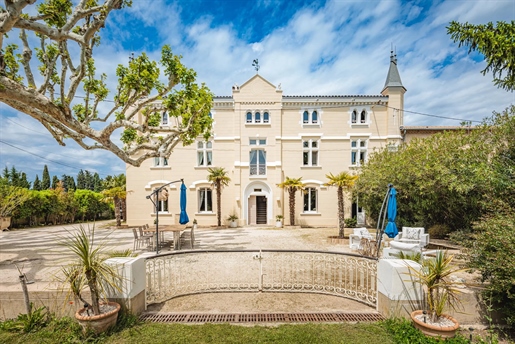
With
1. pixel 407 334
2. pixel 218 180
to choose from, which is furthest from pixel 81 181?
pixel 407 334

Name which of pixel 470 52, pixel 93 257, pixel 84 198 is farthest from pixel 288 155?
→ pixel 84 198

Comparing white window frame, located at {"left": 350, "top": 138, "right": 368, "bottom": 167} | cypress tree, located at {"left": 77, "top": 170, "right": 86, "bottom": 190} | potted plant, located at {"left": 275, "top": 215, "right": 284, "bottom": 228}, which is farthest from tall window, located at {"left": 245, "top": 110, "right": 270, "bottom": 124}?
cypress tree, located at {"left": 77, "top": 170, "right": 86, "bottom": 190}

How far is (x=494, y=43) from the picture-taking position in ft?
20.1

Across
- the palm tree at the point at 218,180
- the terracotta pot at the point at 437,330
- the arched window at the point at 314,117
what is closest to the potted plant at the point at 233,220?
the palm tree at the point at 218,180

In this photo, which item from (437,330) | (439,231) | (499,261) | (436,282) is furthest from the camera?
(439,231)

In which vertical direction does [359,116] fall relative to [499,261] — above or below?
above

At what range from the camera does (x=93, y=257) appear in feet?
13.4

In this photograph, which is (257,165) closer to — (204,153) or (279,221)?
(204,153)

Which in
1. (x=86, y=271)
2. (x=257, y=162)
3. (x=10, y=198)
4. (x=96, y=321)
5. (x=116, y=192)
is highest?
(x=257, y=162)

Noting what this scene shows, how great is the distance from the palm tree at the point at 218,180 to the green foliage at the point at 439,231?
1266 cm

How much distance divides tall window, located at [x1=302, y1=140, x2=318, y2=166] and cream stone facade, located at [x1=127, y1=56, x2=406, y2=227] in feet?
0.26

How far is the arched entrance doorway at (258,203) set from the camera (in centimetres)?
1870

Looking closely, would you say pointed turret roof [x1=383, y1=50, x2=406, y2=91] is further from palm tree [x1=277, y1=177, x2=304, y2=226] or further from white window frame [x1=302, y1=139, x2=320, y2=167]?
palm tree [x1=277, y1=177, x2=304, y2=226]

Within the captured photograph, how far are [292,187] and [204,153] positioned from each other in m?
7.40
